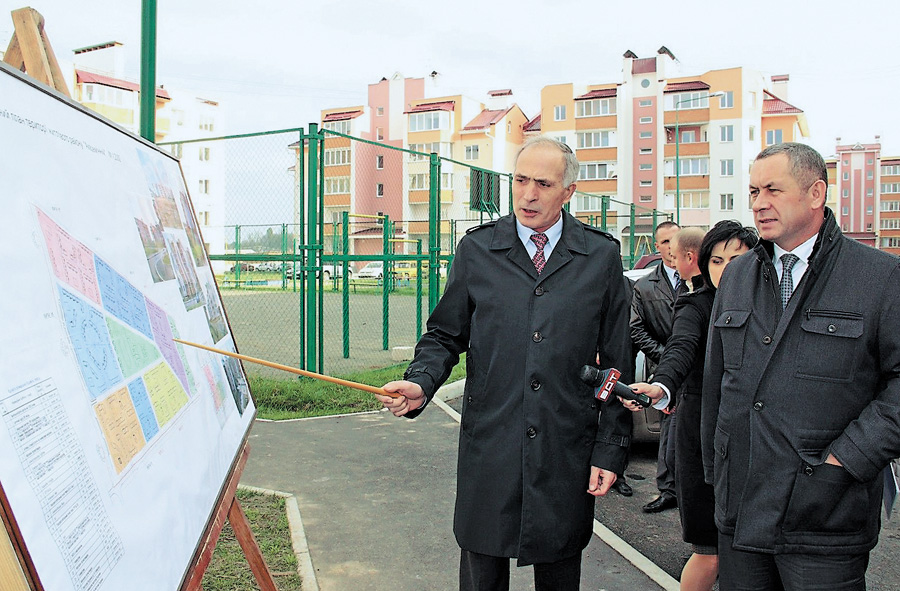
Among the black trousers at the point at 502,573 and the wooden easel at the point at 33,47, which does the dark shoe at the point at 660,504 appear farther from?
the wooden easel at the point at 33,47

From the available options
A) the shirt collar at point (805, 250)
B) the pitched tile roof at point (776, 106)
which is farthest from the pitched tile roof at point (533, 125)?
the shirt collar at point (805, 250)

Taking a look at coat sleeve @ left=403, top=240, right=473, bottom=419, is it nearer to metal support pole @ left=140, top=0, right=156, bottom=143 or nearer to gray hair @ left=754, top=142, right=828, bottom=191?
gray hair @ left=754, top=142, right=828, bottom=191

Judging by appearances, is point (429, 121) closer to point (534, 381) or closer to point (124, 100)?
point (124, 100)

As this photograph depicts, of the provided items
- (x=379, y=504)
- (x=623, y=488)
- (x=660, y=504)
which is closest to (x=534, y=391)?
(x=379, y=504)

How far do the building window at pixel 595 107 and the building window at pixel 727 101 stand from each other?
8348 millimetres

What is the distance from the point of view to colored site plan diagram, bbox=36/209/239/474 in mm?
1660

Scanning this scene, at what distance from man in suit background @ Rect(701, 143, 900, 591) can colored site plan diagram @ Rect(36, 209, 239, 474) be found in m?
1.86

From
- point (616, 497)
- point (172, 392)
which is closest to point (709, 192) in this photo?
point (616, 497)

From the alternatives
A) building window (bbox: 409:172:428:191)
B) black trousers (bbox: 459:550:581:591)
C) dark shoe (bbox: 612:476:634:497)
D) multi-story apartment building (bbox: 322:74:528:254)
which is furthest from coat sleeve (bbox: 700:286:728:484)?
building window (bbox: 409:172:428:191)

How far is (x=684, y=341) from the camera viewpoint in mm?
3676

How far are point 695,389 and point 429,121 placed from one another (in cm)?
6591

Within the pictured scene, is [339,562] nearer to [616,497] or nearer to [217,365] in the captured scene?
[217,365]

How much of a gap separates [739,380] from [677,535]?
273cm

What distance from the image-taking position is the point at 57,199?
5.73 feet
